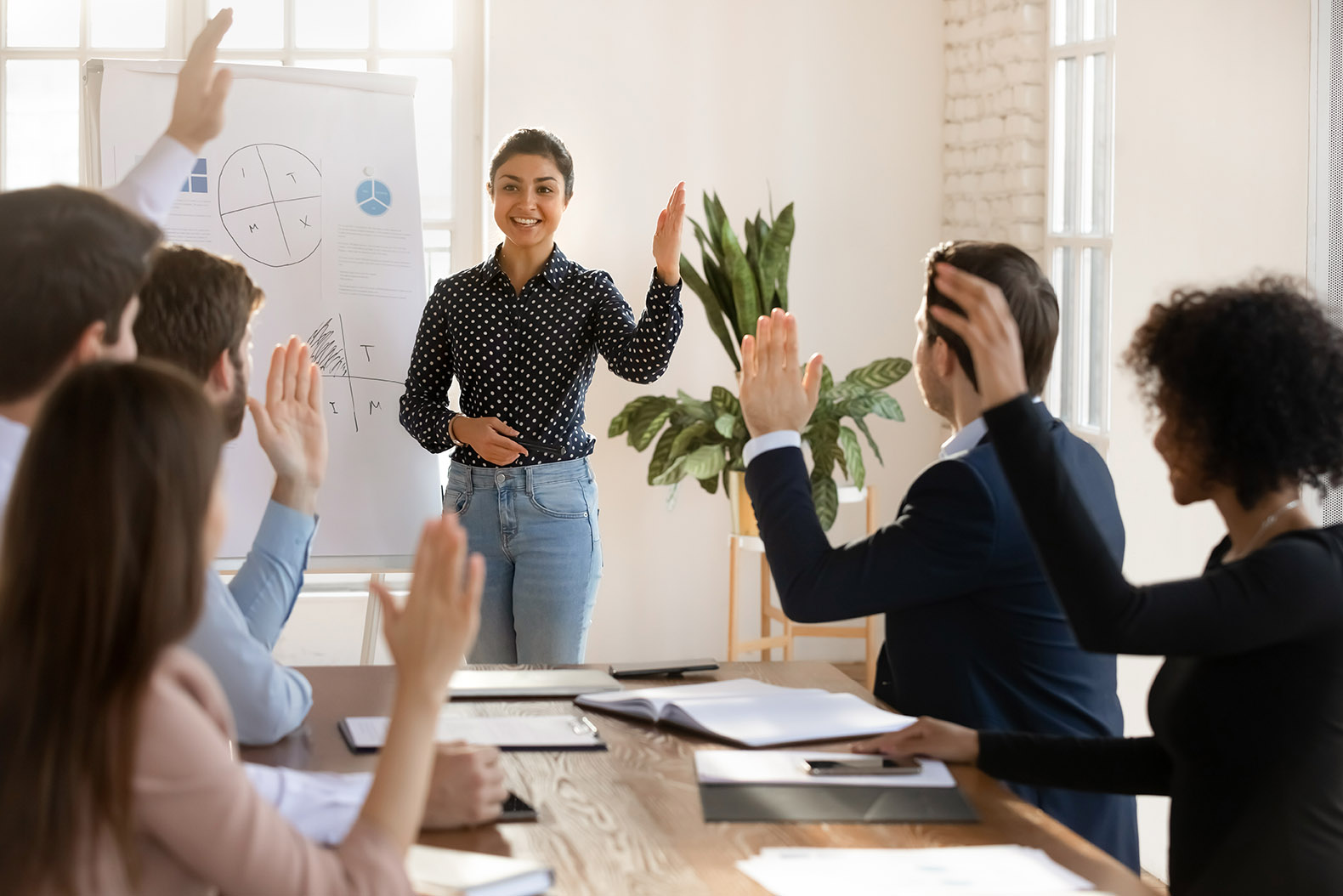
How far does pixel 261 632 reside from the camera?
5.53ft

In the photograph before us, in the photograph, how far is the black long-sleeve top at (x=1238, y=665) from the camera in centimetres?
125

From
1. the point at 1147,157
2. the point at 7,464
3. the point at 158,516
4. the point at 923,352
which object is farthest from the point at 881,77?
the point at 158,516

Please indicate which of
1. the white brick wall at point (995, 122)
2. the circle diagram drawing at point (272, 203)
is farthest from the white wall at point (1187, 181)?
the circle diagram drawing at point (272, 203)

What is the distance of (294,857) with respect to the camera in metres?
0.90

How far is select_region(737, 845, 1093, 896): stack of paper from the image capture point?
3.74 ft

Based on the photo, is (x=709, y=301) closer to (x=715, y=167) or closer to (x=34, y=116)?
(x=715, y=167)

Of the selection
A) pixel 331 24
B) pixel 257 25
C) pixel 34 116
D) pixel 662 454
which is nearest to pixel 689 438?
pixel 662 454

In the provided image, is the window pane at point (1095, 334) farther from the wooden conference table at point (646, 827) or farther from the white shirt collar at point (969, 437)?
the wooden conference table at point (646, 827)

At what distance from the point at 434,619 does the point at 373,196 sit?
8.67 feet

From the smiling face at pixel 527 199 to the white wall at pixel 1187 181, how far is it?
144 cm

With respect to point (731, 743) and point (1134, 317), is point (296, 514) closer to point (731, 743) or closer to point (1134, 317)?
point (731, 743)

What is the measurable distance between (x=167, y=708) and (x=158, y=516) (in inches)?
5.1

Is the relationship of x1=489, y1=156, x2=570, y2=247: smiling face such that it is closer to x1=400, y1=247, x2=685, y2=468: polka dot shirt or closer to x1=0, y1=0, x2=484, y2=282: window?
x1=400, y1=247, x2=685, y2=468: polka dot shirt

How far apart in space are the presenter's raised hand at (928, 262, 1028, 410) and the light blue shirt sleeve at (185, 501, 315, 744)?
0.84 meters
